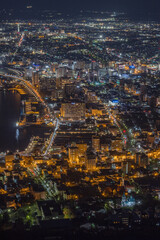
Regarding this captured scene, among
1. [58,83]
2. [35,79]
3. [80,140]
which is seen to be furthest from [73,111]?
[35,79]

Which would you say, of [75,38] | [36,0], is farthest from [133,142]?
[36,0]

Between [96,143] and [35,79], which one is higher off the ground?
[35,79]

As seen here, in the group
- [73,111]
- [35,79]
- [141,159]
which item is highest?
[35,79]

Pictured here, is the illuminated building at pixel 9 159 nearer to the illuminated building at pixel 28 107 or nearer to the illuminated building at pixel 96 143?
the illuminated building at pixel 96 143

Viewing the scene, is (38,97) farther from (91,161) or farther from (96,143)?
(91,161)

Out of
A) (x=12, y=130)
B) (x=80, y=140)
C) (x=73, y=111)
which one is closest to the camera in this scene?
(x=80, y=140)

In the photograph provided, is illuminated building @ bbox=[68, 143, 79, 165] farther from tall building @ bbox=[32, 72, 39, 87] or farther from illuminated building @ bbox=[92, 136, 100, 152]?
tall building @ bbox=[32, 72, 39, 87]

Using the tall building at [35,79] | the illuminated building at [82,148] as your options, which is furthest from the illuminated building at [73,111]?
the tall building at [35,79]

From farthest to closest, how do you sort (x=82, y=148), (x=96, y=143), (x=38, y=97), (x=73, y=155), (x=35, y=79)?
(x=35, y=79), (x=38, y=97), (x=96, y=143), (x=82, y=148), (x=73, y=155)
